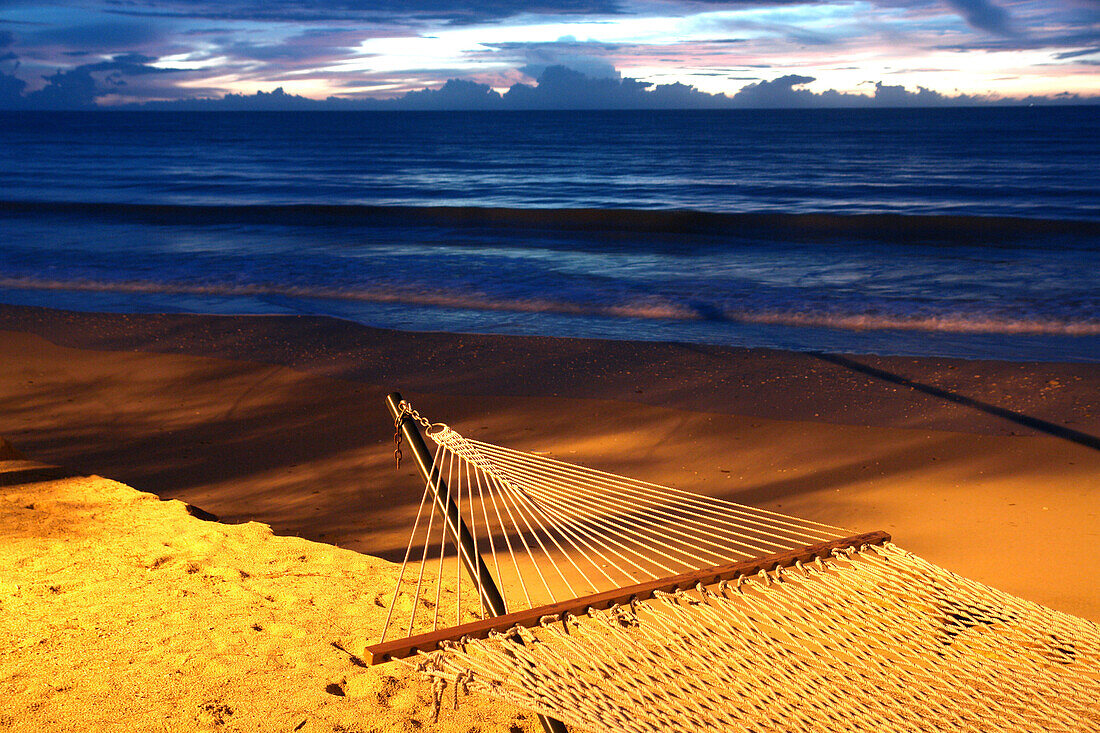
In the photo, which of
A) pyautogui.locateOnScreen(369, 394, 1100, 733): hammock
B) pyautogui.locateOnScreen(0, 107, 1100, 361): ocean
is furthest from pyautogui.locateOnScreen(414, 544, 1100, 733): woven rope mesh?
pyautogui.locateOnScreen(0, 107, 1100, 361): ocean

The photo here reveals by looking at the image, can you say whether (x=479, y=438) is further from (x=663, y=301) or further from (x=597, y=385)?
(x=663, y=301)

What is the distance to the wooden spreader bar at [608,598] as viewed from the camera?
180cm

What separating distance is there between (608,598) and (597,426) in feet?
10.6

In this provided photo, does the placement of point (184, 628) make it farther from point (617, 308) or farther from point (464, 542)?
point (617, 308)

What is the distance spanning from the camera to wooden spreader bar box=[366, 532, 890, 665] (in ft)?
5.89

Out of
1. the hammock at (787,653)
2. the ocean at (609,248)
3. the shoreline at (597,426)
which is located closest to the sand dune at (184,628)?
the shoreline at (597,426)

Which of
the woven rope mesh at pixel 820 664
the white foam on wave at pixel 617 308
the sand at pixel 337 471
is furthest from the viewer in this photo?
the white foam on wave at pixel 617 308

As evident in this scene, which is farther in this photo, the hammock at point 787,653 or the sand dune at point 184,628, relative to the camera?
the sand dune at point 184,628

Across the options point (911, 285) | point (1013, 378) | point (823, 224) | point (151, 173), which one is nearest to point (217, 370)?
point (1013, 378)

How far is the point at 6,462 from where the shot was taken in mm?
4398

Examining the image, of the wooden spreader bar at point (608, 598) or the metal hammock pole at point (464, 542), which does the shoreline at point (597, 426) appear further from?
the metal hammock pole at point (464, 542)

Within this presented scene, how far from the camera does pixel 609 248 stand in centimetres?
1479

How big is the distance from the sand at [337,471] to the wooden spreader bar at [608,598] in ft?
2.37

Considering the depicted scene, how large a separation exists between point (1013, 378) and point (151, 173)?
29509mm
